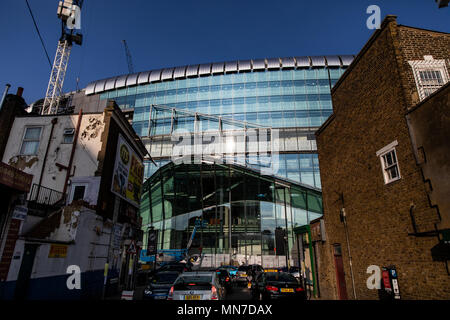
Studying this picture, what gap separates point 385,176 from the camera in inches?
412

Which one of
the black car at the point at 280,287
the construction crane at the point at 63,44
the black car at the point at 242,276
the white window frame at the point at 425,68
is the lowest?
the black car at the point at 242,276

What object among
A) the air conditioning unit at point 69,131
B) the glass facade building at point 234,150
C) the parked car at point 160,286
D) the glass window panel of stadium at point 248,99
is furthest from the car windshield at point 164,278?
the glass window panel of stadium at point 248,99

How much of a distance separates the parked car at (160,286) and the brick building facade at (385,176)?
8.39m

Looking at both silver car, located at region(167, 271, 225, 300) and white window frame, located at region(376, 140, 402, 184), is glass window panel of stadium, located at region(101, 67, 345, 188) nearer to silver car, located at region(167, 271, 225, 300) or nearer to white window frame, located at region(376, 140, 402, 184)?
white window frame, located at region(376, 140, 402, 184)

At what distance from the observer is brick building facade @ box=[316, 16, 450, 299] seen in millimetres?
8289

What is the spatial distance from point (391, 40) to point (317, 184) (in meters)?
33.5

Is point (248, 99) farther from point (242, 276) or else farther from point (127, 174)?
point (127, 174)

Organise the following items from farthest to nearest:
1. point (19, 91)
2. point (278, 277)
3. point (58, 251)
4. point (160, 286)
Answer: point (19, 91)
point (278, 277)
point (160, 286)
point (58, 251)

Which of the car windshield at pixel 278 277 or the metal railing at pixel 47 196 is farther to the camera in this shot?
the metal railing at pixel 47 196

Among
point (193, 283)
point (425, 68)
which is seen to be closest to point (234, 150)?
point (425, 68)

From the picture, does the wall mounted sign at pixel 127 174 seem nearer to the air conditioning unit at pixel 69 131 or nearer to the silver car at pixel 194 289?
the air conditioning unit at pixel 69 131

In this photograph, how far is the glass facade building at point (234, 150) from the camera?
1511 inches

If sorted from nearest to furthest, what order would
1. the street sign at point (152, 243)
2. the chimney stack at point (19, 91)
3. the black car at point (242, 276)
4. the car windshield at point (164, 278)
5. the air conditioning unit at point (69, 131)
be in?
1. the car windshield at point (164, 278)
2. the air conditioning unit at point (69, 131)
3. the chimney stack at point (19, 91)
4. the black car at point (242, 276)
5. the street sign at point (152, 243)

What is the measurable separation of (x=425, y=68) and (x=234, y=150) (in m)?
36.1
